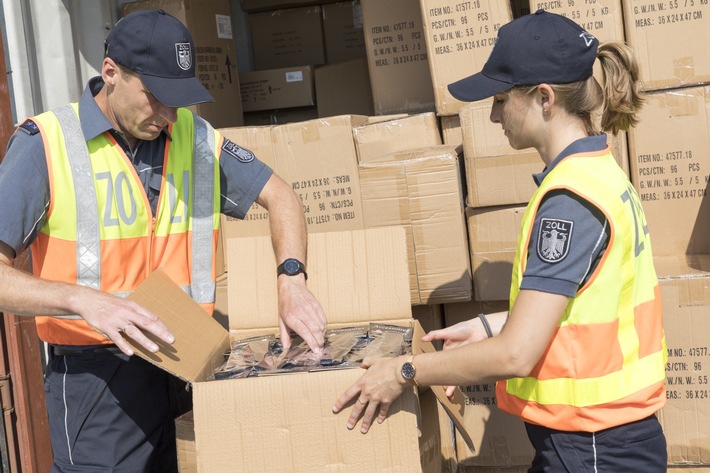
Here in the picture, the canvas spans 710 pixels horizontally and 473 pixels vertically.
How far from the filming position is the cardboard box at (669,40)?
2.92 metres

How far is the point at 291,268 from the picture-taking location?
6.97ft

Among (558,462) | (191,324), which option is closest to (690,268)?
(558,462)

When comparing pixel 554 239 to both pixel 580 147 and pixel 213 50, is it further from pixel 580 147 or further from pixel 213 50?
pixel 213 50

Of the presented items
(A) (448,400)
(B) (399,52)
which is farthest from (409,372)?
(B) (399,52)

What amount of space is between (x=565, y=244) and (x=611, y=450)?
17.6 inches

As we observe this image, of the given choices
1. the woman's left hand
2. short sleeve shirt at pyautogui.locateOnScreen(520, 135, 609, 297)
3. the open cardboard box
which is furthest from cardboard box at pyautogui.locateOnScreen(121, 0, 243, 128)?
short sleeve shirt at pyautogui.locateOnScreen(520, 135, 609, 297)

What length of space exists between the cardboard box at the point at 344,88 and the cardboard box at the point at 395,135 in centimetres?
91

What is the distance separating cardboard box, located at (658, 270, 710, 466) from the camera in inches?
109

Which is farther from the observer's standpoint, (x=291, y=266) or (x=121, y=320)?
(x=291, y=266)

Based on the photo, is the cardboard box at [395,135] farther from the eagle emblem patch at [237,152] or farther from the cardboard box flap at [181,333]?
the cardboard box flap at [181,333]

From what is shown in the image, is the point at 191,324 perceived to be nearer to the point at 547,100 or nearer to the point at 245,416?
the point at 245,416

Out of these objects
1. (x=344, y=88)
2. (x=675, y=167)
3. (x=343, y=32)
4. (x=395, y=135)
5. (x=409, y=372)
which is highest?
(x=343, y=32)

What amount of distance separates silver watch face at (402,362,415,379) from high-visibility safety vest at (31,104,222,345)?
0.73m

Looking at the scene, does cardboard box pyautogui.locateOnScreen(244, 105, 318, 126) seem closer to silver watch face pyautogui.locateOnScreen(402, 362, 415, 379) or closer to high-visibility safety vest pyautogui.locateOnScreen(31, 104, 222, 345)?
high-visibility safety vest pyautogui.locateOnScreen(31, 104, 222, 345)
